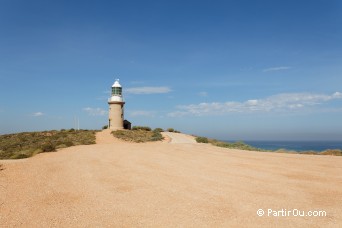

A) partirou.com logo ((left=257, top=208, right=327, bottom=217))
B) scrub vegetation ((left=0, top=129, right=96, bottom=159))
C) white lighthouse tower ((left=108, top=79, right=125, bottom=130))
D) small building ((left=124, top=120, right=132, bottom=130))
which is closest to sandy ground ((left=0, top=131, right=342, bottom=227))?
partirou.com logo ((left=257, top=208, right=327, bottom=217))

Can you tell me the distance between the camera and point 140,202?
914 centimetres

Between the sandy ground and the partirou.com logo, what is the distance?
0.33 feet

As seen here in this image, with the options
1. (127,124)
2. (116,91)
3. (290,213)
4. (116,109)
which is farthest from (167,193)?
(127,124)

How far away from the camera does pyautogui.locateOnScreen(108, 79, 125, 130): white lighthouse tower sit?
43969mm

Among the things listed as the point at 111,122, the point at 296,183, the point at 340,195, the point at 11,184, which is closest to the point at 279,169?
the point at 296,183

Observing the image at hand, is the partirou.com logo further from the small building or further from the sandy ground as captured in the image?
the small building

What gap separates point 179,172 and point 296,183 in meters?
5.21

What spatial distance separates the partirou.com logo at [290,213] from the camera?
7859mm

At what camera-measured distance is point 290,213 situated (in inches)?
315

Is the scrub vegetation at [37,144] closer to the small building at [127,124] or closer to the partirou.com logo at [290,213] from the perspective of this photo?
the small building at [127,124]

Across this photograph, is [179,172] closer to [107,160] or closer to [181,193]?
[181,193]

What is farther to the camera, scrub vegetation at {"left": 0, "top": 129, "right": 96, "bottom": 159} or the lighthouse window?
the lighthouse window

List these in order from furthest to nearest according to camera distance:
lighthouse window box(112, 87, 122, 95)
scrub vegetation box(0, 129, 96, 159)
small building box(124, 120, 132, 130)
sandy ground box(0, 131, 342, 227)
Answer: small building box(124, 120, 132, 130) → lighthouse window box(112, 87, 122, 95) → scrub vegetation box(0, 129, 96, 159) → sandy ground box(0, 131, 342, 227)

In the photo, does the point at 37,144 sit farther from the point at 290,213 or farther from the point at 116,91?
the point at 290,213
